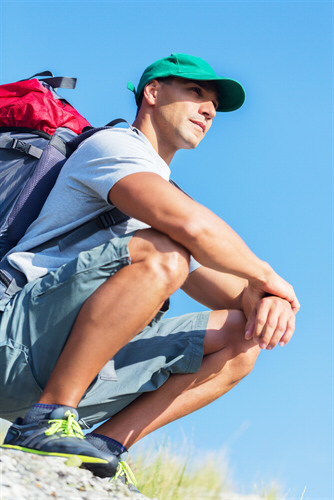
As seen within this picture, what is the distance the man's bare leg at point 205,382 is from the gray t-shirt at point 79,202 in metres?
0.85

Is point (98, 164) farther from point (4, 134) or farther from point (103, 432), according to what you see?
point (103, 432)

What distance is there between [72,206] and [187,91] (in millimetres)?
1577

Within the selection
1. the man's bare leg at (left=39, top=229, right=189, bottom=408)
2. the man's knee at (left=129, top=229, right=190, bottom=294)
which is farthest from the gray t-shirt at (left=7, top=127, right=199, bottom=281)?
the man's bare leg at (left=39, top=229, right=189, bottom=408)

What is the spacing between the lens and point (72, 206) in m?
3.39

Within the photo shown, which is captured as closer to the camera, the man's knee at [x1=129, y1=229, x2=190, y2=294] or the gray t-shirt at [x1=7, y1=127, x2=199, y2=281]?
the man's knee at [x1=129, y1=229, x2=190, y2=294]

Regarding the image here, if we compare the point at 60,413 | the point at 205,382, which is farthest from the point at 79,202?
the point at 205,382

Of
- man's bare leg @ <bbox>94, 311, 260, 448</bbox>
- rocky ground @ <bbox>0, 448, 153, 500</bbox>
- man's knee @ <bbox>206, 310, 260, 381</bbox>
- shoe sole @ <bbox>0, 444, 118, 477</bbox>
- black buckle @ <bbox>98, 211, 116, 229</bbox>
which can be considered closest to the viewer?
rocky ground @ <bbox>0, 448, 153, 500</bbox>

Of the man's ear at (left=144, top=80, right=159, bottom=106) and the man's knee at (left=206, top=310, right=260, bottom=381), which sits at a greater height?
the man's ear at (left=144, top=80, right=159, bottom=106)

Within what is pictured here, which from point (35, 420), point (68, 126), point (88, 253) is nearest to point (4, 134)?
point (68, 126)

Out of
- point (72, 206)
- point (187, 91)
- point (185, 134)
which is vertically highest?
point (187, 91)

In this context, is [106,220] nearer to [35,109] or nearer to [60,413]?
[35,109]

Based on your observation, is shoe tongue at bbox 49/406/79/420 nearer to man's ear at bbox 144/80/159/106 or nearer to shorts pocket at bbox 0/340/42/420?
shorts pocket at bbox 0/340/42/420

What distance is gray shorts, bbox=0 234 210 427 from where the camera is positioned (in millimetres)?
2918

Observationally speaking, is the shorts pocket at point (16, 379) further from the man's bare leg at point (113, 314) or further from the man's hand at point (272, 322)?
the man's hand at point (272, 322)
